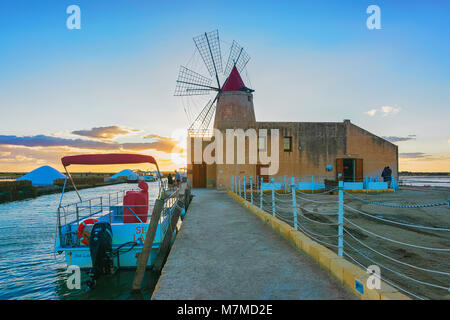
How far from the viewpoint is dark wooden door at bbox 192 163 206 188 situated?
2534 centimetres

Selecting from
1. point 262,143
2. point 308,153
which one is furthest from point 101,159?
point 308,153

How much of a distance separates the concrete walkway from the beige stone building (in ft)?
52.4

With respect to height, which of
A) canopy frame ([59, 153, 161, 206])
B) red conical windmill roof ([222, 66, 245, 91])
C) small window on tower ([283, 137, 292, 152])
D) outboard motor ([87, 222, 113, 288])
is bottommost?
outboard motor ([87, 222, 113, 288])

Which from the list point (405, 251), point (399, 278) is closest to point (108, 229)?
point (399, 278)

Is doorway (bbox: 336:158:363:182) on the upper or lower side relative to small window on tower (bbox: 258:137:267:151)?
lower

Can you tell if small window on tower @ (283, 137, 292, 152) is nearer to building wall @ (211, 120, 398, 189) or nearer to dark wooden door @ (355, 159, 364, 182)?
building wall @ (211, 120, 398, 189)

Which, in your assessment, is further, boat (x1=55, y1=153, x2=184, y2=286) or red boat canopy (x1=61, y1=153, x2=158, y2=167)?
red boat canopy (x1=61, y1=153, x2=158, y2=167)

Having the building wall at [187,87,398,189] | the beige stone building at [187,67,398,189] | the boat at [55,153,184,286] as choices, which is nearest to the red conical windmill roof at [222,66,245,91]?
the beige stone building at [187,67,398,189]

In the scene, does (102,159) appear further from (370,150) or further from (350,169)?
(370,150)

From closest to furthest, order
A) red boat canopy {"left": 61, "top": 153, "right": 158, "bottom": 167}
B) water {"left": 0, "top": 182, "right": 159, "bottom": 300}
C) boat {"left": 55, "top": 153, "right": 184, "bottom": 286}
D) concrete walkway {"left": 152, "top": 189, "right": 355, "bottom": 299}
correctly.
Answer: concrete walkway {"left": 152, "top": 189, "right": 355, "bottom": 299} < water {"left": 0, "top": 182, "right": 159, "bottom": 300} < boat {"left": 55, "top": 153, "right": 184, "bottom": 286} < red boat canopy {"left": 61, "top": 153, "right": 158, "bottom": 167}

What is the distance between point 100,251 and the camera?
731 centimetres

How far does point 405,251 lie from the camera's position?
7113mm

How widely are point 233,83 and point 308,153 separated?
11.2 m
